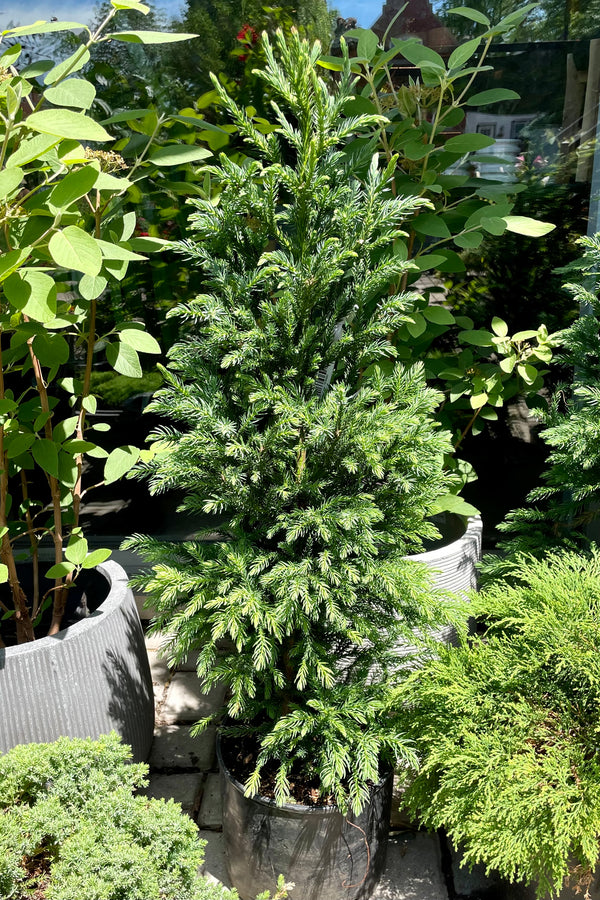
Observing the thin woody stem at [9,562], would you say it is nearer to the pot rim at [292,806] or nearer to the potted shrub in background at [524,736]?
the pot rim at [292,806]

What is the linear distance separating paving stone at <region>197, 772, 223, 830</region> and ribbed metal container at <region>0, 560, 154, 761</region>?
0.30 meters

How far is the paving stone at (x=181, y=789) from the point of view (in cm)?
228

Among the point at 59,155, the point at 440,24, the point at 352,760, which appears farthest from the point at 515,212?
the point at 352,760

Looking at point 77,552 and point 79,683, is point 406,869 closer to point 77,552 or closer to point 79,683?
point 79,683

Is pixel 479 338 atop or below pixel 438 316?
below

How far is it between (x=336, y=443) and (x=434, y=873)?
4.32ft

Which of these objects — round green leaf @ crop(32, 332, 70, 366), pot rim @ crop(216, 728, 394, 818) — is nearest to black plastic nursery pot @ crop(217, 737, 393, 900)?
pot rim @ crop(216, 728, 394, 818)

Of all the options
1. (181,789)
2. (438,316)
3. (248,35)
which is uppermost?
(248,35)

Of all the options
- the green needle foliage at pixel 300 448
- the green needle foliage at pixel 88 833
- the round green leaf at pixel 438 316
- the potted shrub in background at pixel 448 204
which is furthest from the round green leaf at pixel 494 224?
the green needle foliage at pixel 88 833

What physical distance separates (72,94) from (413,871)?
87.8 inches

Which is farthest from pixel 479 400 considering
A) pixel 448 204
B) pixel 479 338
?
pixel 448 204

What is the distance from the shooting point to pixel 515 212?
2930mm

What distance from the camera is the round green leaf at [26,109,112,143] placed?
130 centimetres

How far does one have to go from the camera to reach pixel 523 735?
1.64 m
